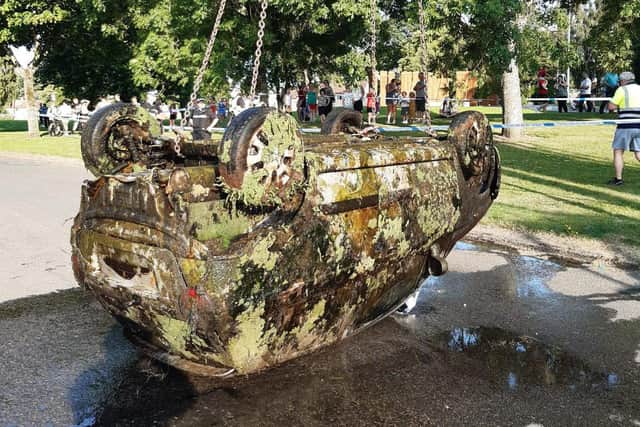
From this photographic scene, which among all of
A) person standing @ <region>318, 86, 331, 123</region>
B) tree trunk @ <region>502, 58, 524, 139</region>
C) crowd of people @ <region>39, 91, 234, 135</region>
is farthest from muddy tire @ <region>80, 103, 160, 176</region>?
person standing @ <region>318, 86, 331, 123</region>

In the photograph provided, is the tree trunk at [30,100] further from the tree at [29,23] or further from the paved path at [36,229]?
the paved path at [36,229]

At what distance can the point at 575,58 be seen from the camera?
48.4 feet

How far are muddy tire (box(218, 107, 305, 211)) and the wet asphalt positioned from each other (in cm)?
113

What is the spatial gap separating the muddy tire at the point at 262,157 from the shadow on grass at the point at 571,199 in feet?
15.9

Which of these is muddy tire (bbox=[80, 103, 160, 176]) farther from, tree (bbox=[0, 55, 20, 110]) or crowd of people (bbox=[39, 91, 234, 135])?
tree (bbox=[0, 55, 20, 110])

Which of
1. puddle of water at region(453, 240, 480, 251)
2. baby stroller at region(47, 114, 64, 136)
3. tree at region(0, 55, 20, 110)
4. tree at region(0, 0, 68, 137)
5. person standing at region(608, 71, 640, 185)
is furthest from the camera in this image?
tree at region(0, 55, 20, 110)

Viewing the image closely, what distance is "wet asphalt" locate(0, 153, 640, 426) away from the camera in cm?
329

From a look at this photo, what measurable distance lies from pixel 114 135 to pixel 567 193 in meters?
7.49

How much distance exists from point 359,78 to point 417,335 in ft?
57.9

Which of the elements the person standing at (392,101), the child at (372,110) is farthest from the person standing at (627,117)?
the person standing at (392,101)

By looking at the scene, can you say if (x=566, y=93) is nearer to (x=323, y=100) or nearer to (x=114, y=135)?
(x=323, y=100)

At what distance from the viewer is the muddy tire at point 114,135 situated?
152 inches

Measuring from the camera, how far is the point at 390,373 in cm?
376

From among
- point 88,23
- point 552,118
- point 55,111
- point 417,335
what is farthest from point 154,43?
point 417,335
